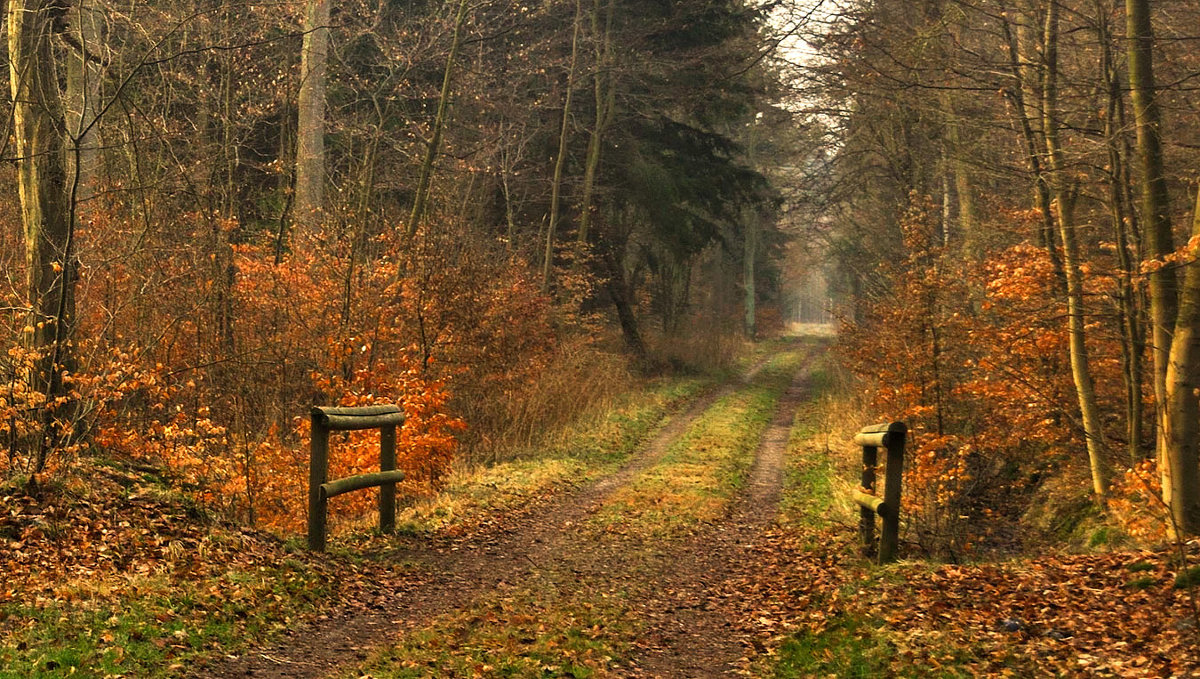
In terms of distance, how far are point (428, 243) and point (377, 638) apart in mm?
9025

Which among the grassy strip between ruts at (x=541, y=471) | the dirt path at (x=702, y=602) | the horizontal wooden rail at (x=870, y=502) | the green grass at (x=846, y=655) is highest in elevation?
the horizontal wooden rail at (x=870, y=502)

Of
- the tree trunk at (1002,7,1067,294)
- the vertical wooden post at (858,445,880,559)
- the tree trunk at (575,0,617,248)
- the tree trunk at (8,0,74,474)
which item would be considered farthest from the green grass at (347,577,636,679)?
the tree trunk at (575,0,617,248)

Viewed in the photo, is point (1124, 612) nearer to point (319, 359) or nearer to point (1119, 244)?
point (1119, 244)

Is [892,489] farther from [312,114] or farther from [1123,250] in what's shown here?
[312,114]

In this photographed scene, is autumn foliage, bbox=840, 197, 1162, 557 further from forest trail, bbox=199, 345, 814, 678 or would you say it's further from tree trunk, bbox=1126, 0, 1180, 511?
forest trail, bbox=199, 345, 814, 678

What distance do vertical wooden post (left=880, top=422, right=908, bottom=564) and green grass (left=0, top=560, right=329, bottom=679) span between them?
497 cm

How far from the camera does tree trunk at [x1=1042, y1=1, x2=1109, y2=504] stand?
11430 millimetres

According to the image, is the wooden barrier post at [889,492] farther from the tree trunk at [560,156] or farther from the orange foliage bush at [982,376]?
the tree trunk at [560,156]

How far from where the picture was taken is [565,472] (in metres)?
15.5

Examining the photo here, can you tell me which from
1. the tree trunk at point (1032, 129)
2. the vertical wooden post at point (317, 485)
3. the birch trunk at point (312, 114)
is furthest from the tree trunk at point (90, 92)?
the tree trunk at point (1032, 129)

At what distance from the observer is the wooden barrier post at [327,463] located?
9.03 m

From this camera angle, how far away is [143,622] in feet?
20.9

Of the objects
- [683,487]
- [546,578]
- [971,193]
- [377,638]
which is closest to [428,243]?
[683,487]

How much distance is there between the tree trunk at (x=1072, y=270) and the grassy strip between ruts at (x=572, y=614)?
4721 millimetres
